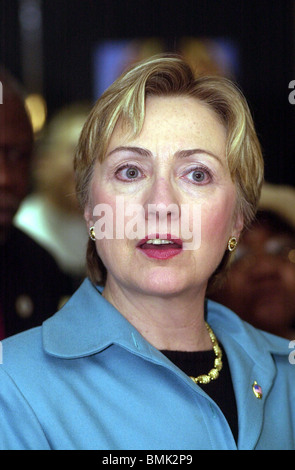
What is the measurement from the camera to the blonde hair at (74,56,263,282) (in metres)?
1.72

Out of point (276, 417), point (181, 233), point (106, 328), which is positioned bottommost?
point (276, 417)

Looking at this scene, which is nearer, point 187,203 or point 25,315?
point 187,203

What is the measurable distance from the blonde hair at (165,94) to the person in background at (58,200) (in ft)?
4.31

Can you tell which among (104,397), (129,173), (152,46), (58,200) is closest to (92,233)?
(129,173)

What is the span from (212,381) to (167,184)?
519 millimetres

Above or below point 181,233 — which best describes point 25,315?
below

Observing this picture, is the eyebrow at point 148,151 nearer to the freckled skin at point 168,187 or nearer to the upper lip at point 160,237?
the freckled skin at point 168,187

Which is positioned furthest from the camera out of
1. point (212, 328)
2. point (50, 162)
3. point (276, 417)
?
point (50, 162)

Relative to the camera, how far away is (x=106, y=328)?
1.64 meters

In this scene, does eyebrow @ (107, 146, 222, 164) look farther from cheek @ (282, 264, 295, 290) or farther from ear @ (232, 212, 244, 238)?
cheek @ (282, 264, 295, 290)

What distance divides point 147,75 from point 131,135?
16 cm
